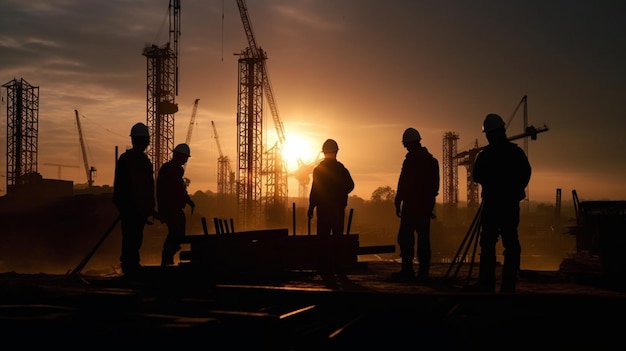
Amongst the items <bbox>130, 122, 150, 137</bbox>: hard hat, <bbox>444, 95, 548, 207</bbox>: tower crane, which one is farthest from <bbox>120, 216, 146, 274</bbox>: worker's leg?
<bbox>444, 95, 548, 207</bbox>: tower crane

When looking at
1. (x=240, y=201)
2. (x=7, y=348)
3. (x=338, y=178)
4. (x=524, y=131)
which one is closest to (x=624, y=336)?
(x=7, y=348)

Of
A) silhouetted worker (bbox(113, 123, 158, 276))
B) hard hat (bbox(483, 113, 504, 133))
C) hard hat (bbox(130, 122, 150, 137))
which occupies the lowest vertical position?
silhouetted worker (bbox(113, 123, 158, 276))

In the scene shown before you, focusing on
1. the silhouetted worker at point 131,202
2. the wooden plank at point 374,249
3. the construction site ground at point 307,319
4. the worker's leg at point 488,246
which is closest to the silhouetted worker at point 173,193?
the silhouetted worker at point 131,202

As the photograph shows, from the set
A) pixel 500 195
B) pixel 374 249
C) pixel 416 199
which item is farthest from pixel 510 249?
pixel 374 249

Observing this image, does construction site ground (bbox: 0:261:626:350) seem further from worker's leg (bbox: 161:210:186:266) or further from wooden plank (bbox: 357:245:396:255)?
wooden plank (bbox: 357:245:396:255)

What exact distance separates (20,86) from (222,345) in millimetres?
85874

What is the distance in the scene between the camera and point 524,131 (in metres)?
108

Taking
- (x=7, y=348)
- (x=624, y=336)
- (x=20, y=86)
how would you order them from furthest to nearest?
(x=20, y=86) < (x=624, y=336) < (x=7, y=348)

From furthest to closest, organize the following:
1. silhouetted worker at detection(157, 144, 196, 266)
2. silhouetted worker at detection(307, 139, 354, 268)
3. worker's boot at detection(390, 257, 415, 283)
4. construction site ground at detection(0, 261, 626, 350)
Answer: silhouetted worker at detection(157, 144, 196, 266), silhouetted worker at detection(307, 139, 354, 268), worker's boot at detection(390, 257, 415, 283), construction site ground at detection(0, 261, 626, 350)

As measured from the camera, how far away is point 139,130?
9352 millimetres

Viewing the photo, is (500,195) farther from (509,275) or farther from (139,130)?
(139,130)

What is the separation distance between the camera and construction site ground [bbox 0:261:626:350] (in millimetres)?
4180

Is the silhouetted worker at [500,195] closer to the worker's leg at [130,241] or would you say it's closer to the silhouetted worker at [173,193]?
the worker's leg at [130,241]

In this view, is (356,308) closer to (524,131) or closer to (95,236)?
(95,236)
